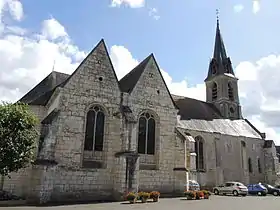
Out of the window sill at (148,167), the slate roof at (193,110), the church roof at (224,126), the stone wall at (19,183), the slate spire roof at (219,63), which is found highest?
the slate spire roof at (219,63)

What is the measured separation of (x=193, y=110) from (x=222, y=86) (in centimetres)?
1107

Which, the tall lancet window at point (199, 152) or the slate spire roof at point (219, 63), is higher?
the slate spire roof at point (219, 63)

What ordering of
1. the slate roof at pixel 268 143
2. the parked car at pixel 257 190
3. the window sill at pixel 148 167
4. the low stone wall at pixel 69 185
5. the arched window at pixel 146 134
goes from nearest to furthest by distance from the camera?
the low stone wall at pixel 69 185 → the window sill at pixel 148 167 → the arched window at pixel 146 134 → the parked car at pixel 257 190 → the slate roof at pixel 268 143

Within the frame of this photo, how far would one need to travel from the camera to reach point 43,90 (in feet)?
73.5

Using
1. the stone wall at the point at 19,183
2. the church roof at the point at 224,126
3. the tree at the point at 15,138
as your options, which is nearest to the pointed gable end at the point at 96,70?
the tree at the point at 15,138

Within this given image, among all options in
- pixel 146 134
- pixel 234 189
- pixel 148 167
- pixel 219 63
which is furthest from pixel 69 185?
pixel 219 63

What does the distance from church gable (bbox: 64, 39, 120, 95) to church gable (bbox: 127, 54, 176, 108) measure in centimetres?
192

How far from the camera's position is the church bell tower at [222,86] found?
143 ft

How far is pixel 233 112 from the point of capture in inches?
1743

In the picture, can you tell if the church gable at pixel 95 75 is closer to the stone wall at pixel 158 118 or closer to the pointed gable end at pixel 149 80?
the pointed gable end at pixel 149 80

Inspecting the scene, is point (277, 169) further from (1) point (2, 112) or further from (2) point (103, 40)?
(1) point (2, 112)

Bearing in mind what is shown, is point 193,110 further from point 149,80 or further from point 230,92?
point 149,80

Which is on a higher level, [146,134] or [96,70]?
[96,70]

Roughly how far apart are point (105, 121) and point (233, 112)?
3017cm
